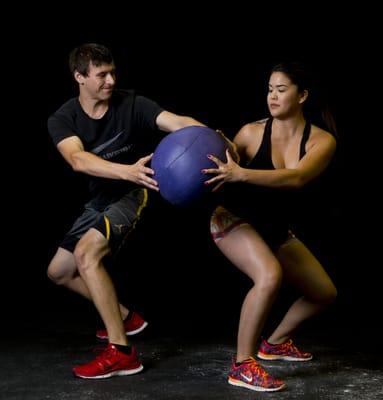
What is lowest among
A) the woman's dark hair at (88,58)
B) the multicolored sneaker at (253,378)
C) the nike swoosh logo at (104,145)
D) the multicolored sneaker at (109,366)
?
the multicolored sneaker at (253,378)

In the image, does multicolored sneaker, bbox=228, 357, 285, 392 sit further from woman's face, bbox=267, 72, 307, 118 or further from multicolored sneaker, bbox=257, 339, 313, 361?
woman's face, bbox=267, 72, 307, 118

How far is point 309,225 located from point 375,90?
122cm

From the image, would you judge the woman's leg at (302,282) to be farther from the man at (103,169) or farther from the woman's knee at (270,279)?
the man at (103,169)

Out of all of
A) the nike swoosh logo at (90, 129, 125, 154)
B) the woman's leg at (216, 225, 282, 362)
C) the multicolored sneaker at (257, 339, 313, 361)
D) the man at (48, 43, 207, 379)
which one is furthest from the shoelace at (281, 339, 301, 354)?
the nike swoosh logo at (90, 129, 125, 154)

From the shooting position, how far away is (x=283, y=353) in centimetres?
447

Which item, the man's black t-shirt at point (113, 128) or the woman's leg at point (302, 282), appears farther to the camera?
the man's black t-shirt at point (113, 128)

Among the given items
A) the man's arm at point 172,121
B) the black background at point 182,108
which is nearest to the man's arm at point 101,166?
the man's arm at point 172,121

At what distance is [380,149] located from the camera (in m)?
7.09

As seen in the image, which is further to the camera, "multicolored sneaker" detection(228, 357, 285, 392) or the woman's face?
the woman's face

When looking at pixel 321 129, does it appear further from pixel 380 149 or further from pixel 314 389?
pixel 380 149

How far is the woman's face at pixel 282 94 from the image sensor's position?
164 inches

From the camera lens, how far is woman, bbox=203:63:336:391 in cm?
398

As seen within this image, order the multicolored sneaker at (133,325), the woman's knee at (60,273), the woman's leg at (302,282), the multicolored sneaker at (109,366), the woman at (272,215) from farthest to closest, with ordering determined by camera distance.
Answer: the multicolored sneaker at (133,325)
the woman's knee at (60,273)
the woman's leg at (302,282)
the multicolored sneaker at (109,366)
the woman at (272,215)

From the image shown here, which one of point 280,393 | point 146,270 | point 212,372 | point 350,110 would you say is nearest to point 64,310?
point 146,270
